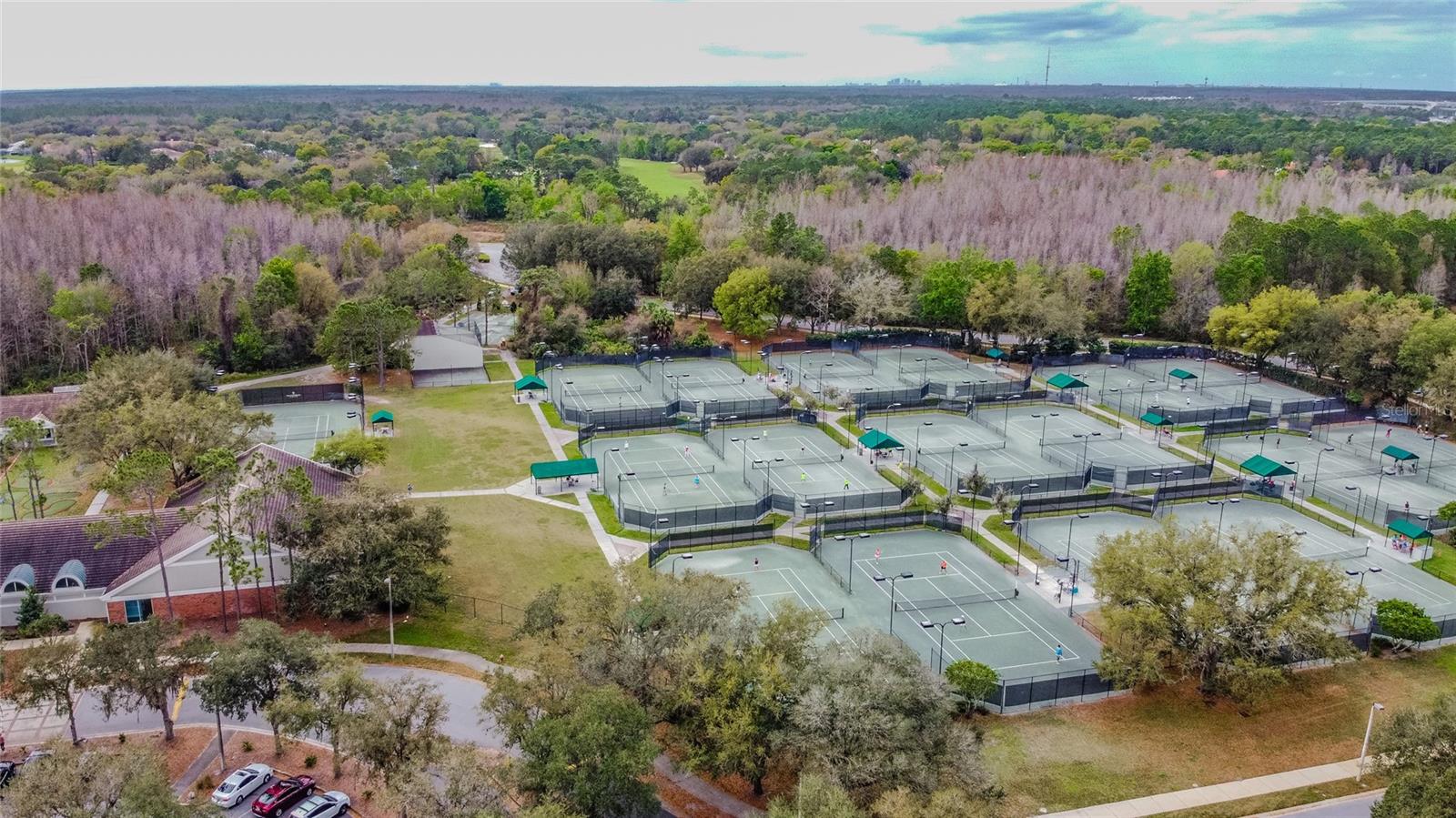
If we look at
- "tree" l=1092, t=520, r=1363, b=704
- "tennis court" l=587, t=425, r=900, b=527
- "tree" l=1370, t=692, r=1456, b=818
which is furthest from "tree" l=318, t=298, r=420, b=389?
"tree" l=1370, t=692, r=1456, b=818

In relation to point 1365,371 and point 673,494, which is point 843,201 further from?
point 673,494

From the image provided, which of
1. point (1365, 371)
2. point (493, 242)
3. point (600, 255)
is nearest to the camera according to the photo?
point (1365, 371)

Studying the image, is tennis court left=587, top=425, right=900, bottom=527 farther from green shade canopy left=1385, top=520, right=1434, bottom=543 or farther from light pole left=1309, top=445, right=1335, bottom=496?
green shade canopy left=1385, top=520, right=1434, bottom=543

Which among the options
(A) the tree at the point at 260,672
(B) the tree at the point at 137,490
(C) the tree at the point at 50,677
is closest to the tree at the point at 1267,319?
(A) the tree at the point at 260,672

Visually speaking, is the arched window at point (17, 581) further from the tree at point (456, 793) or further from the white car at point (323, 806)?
the tree at point (456, 793)


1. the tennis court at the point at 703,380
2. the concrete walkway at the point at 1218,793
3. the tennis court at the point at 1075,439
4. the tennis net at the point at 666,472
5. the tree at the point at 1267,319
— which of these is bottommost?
the concrete walkway at the point at 1218,793

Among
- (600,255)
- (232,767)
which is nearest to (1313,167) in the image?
(600,255)

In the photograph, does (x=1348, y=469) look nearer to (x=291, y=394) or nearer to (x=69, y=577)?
(x=69, y=577)
